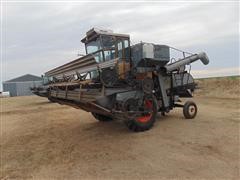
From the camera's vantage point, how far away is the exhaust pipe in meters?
7.53

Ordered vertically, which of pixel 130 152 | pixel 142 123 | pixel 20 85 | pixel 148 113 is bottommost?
pixel 130 152

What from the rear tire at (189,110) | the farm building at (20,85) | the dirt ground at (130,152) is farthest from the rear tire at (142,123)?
the farm building at (20,85)

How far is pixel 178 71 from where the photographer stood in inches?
318

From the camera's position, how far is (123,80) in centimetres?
640

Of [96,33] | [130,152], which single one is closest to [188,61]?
[96,33]

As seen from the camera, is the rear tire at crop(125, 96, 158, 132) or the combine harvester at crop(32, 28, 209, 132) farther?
the rear tire at crop(125, 96, 158, 132)

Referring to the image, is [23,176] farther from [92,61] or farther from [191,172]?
[191,172]

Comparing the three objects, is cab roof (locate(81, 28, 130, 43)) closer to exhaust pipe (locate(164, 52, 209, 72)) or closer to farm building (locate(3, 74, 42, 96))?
exhaust pipe (locate(164, 52, 209, 72))

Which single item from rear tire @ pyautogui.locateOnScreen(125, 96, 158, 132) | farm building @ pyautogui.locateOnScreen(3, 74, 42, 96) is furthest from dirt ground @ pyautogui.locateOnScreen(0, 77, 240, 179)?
farm building @ pyautogui.locateOnScreen(3, 74, 42, 96)

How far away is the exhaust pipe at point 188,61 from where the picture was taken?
297 inches

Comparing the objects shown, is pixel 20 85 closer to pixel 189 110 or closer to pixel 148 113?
pixel 189 110

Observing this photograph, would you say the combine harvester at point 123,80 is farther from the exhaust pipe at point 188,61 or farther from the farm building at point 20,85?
the farm building at point 20,85

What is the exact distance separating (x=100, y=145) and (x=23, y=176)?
1.87m

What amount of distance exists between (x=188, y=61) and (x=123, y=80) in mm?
2763
